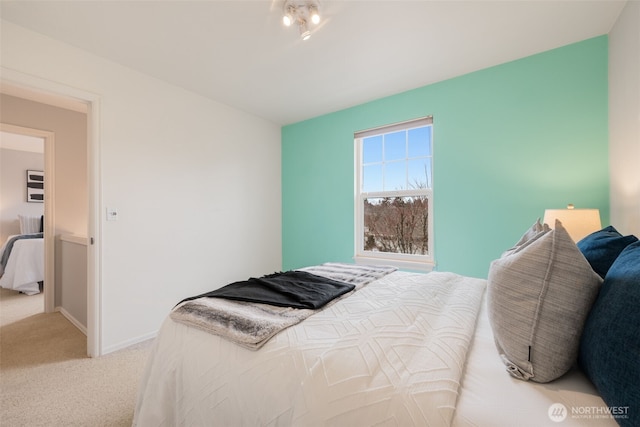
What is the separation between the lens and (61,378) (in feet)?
5.99

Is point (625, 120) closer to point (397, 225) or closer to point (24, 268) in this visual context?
point (397, 225)

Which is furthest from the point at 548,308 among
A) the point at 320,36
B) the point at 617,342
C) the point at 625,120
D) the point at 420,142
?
the point at 420,142

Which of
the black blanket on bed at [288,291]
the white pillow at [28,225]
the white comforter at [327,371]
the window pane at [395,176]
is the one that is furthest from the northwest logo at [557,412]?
the white pillow at [28,225]

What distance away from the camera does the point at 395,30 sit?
1.88m

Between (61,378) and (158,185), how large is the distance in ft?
5.37

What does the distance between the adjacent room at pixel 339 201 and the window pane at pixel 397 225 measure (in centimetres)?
2

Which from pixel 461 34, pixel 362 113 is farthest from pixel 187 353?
pixel 362 113

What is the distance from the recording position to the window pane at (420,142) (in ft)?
9.10

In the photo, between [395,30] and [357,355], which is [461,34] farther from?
[357,355]

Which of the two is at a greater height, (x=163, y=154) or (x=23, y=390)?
(x=163, y=154)

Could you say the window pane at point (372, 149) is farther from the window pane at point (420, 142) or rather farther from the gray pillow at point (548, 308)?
the gray pillow at point (548, 308)

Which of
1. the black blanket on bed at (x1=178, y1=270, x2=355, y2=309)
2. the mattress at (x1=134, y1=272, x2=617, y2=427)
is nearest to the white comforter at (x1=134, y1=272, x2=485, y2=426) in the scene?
the mattress at (x1=134, y1=272, x2=617, y2=427)

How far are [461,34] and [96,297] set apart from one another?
3.57 meters

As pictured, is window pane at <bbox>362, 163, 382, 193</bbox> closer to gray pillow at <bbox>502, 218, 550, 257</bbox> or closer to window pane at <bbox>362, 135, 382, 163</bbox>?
window pane at <bbox>362, 135, 382, 163</bbox>
